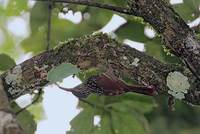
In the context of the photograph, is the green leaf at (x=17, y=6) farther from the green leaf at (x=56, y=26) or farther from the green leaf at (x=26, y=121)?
the green leaf at (x=26, y=121)

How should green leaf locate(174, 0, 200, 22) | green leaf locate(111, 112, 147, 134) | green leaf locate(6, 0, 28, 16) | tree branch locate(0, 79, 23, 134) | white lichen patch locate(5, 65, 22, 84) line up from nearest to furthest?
1. tree branch locate(0, 79, 23, 134)
2. white lichen patch locate(5, 65, 22, 84)
3. green leaf locate(174, 0, 200, 22)
4. green leaf locate(111, 112, 147, 134)
5. green leaf locate(6, 0, 28, 16)

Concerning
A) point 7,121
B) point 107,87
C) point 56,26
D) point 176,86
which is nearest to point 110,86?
point 107,87

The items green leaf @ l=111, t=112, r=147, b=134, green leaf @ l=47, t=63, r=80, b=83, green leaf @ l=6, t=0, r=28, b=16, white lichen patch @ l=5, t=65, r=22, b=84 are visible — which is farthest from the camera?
green leaf @ l=6, t=0, r=28, b=16

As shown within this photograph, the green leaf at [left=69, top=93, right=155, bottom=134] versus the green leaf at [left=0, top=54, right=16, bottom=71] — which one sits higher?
the green leaf at [left=0, top=54, right=16, bottom=71]

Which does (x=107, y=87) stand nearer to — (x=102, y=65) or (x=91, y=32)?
(x=102, y=65)

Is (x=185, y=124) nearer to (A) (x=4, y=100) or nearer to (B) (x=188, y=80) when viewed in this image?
(B) (x=188, y=80)

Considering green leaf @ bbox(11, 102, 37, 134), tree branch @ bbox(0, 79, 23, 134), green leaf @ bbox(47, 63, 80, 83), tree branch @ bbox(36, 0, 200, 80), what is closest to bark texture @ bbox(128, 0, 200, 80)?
tree branch @ bbox(36, 0, 200, 80)

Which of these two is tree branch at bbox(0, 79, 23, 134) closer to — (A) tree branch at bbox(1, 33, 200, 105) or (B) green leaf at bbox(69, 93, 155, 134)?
(A) tree branch at bbox(1, 33, 200, 105)

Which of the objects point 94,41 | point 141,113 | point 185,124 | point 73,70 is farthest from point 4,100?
point 185,124
